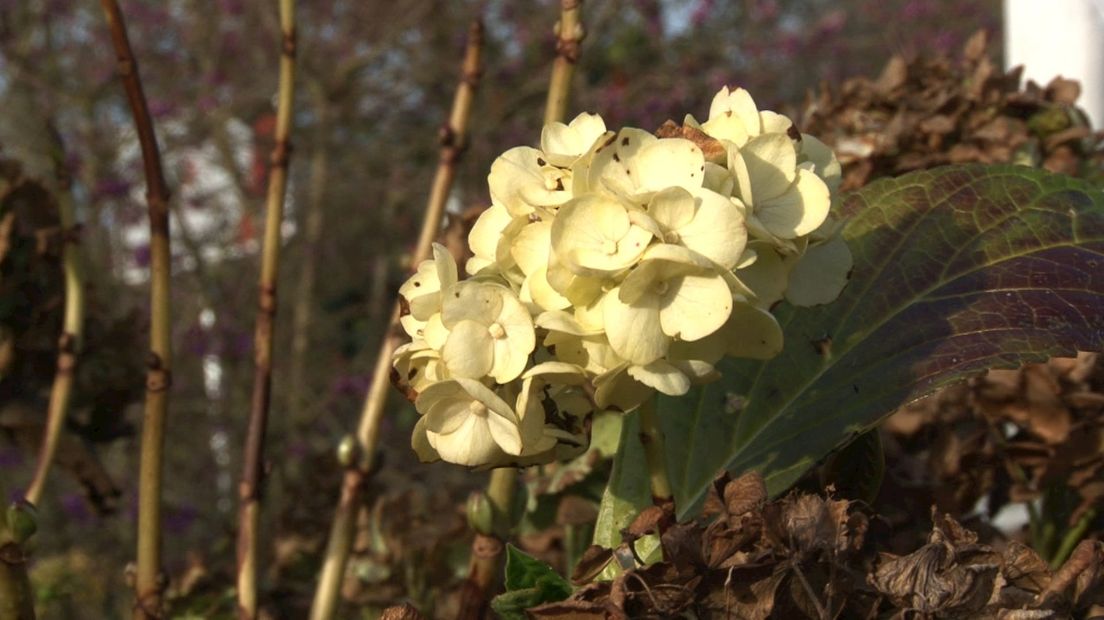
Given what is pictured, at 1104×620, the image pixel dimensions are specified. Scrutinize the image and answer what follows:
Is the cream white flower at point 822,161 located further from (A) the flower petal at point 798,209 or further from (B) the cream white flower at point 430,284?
(B) the cream white flower at point 430,284

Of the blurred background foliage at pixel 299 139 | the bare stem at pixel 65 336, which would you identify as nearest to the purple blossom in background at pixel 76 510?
the blurred background foliage at pixel 299 139

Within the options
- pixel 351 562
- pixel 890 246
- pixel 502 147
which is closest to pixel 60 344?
pixel 351 562

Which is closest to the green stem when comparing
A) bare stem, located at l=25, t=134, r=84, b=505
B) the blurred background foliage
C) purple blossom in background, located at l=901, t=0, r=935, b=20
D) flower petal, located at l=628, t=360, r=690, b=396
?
flower petal, located at l=628, t=360, r=690, b=396

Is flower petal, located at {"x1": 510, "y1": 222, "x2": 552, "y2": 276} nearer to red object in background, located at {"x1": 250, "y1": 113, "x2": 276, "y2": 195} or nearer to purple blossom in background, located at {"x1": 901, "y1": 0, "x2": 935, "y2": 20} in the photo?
red object in background, located at {"x1": 250, "y1": 113, "x2": 276, "y2": 195}

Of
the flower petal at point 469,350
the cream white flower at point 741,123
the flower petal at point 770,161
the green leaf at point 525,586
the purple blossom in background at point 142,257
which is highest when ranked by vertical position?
the purple blossom in background at point 142,257

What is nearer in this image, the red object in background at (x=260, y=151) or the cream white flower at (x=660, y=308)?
the cream white flower at (x=660, y=308)

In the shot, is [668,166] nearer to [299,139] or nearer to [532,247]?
[532,247]

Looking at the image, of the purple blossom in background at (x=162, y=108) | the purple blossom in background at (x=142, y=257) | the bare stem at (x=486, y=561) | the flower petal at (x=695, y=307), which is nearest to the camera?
the flower petal at (x=695, y=307)
